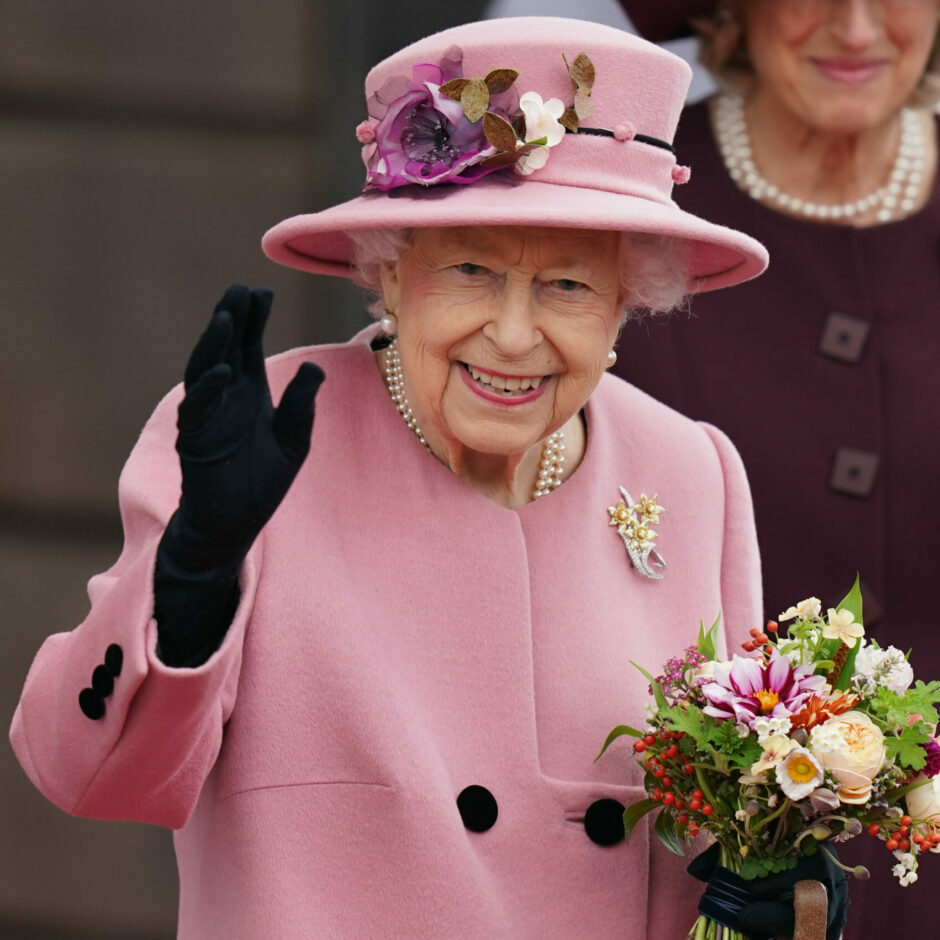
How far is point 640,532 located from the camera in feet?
9.59

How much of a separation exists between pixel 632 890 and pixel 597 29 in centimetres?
127

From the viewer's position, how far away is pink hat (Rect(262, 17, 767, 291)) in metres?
2.59

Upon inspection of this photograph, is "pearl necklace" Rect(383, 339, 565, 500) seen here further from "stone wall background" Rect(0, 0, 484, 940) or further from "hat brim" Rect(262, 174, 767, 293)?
"stone wall background" Rect(0, 0, 484, 940)

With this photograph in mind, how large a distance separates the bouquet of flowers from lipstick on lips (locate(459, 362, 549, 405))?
45 centimetres

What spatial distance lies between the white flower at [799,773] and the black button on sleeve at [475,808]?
1.41 ft

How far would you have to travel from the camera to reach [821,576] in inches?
155

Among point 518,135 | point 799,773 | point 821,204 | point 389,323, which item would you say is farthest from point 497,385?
point 821,204

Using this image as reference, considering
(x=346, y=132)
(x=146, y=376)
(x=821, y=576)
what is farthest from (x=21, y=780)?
A: (x=821, y=576)

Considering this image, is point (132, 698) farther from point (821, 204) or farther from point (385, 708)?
point (821, 204)

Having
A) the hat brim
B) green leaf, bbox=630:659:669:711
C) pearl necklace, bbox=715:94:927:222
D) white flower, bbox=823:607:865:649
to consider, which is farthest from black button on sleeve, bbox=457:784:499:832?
pearl necklace, bbox=715:94:927:222

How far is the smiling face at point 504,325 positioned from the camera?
8.67 feet

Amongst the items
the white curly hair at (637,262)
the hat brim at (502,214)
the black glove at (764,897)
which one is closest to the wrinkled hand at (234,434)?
the hat brim at (502,214)

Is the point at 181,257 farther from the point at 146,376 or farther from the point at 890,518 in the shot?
the point at 890,518

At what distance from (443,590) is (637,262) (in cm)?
57
